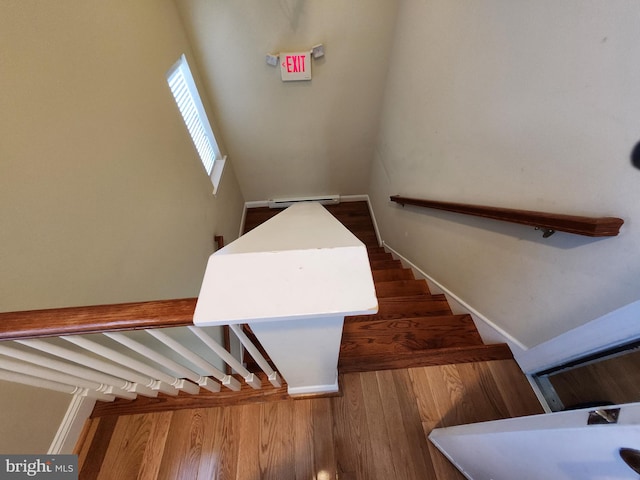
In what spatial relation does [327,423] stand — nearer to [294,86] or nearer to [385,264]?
[385,264]

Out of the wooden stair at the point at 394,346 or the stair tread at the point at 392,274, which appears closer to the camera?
the wooden stair at the point at 394,346

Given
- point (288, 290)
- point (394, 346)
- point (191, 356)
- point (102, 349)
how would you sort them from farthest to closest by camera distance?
point (394, 346)
point (191, 356)
point (102, 349)
point (288, 290)

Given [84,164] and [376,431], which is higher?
[84,164]

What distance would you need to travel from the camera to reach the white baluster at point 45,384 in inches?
29.1

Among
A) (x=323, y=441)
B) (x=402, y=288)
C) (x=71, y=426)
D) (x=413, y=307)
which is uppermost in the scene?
(x=402, y=288)

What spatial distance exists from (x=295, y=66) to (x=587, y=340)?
2.86 meters

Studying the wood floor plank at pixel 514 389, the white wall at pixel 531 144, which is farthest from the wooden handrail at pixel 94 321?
the wood floor plank at pixel 514 389

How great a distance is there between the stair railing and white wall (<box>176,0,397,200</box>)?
2.47m

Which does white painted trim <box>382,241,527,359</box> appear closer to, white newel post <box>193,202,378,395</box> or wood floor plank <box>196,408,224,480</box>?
white newel post <box>193,202,378,395</box>

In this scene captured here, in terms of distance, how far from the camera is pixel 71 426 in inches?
40.8

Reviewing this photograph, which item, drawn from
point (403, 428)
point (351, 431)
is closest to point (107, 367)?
point (351, 431)

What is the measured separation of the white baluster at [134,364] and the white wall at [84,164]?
240 mm

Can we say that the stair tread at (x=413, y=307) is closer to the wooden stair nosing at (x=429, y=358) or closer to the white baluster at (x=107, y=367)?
the wooden stair nosing at (x=429, y=358)

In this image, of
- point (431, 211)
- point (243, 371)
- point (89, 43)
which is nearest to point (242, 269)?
point (243, 371)
